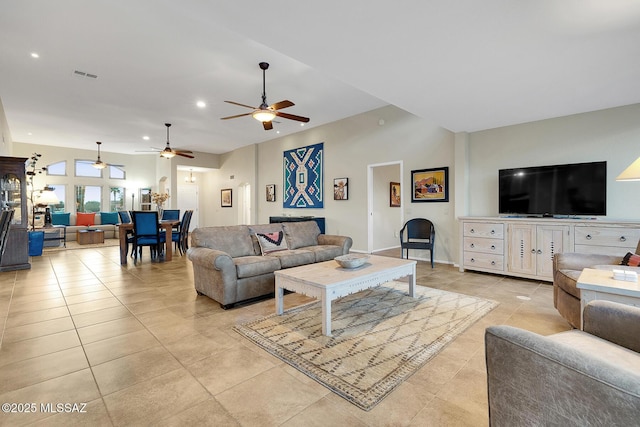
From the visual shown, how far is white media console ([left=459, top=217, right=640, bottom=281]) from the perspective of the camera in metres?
3.85

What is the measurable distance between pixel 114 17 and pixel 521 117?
18.1 ft

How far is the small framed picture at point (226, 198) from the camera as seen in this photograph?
11.4 metres

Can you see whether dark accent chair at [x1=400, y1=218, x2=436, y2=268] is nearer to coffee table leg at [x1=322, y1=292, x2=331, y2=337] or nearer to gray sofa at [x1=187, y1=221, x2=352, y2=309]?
gray sofa at [x1=187, y1=221, x2=352, y2=309]

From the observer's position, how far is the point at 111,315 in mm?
3209

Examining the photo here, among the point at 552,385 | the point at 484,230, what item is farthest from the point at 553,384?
the point at 484,230

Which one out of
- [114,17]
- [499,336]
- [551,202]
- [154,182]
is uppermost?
[114,17]

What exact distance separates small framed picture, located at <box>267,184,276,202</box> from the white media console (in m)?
5.75

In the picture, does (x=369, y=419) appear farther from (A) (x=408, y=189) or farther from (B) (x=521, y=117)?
(A) (x=408, y=189)

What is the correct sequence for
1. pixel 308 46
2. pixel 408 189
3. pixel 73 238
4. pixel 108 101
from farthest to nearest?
1. pixel 73 238
2. pixel 408 189
3. pixel 108 101
4. pixel 308 46

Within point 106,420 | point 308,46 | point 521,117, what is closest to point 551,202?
point 521,117

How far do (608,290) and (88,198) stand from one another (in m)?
13.8

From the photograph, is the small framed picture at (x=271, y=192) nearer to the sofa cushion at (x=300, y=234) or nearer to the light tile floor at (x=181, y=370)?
the sofa cushion at (x=300, y=234)

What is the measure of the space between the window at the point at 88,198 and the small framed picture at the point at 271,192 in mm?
6690

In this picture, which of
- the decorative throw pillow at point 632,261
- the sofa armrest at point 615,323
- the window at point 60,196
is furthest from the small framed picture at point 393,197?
the window at point 60,196
